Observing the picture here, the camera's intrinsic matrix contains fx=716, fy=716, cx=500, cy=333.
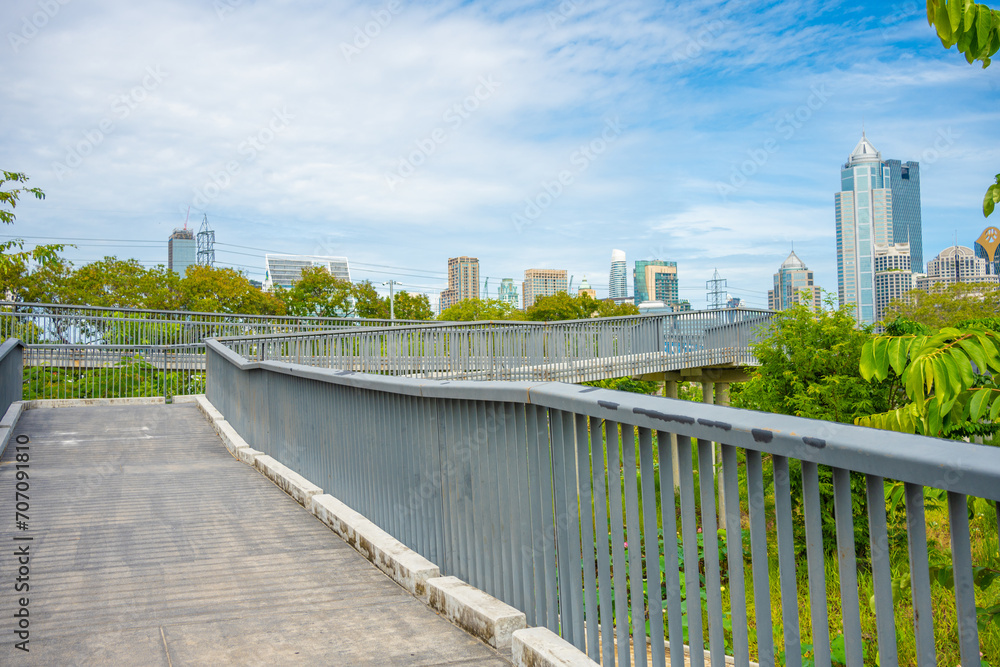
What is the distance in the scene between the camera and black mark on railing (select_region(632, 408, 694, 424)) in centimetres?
226

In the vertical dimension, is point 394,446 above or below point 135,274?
below

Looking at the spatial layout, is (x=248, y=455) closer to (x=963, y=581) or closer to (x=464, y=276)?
(x=963, y=581)

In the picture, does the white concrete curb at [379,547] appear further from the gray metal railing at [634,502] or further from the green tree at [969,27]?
the green tree at [969,27]

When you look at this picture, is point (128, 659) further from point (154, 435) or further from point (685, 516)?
point (154, 435)

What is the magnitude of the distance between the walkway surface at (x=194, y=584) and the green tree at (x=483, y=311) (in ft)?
187

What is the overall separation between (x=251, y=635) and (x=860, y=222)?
19372cm

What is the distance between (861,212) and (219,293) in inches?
6370

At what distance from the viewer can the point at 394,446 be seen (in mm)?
4934

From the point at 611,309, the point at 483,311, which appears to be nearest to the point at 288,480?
the point at 483,311

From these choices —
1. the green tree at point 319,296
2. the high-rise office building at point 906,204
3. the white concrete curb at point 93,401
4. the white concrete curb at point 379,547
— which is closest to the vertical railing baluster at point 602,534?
the white concrete curb at point 379,547

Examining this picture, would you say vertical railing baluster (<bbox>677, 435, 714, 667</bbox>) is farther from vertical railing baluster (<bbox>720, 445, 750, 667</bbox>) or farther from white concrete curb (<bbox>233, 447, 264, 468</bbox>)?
white concrete curb (<bbox>233, 447, 264, 468</bbox>)

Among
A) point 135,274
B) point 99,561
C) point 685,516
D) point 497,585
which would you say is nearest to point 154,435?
point 99,561

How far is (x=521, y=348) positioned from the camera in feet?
70.7

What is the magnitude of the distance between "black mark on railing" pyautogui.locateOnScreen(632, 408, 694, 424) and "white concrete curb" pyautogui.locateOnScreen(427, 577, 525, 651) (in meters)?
1.55
